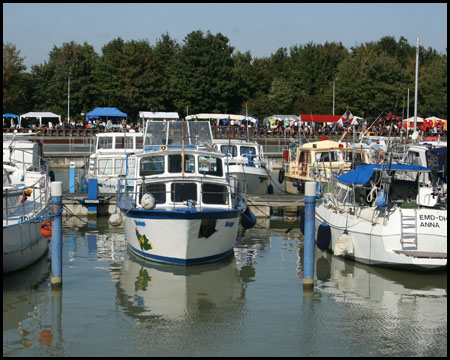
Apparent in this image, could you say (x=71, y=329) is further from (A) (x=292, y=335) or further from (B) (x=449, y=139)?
(B) (x=449, y=139)

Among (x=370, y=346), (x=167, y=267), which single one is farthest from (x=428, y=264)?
(x=167, y=267)

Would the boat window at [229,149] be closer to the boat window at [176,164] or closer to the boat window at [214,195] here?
the boat window at [176,164]

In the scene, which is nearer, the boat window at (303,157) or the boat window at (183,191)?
the boat window at (183,191)

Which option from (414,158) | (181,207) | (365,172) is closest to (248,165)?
(414,158)

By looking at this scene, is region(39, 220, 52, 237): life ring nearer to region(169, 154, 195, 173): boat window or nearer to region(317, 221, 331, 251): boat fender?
region(169, 154, 195, 173): boat window

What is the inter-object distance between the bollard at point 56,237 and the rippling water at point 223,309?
516 mm

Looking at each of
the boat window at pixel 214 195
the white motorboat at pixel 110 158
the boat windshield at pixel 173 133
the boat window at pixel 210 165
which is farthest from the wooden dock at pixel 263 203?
the boat window at pixel 214 195

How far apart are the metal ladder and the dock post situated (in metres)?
13.6

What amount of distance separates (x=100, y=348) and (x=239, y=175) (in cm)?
1888

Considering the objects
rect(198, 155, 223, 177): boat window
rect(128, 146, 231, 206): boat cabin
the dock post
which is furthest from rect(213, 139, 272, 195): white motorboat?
rect(128, 146, 231, 206): boat cabin

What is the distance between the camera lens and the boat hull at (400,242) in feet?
59.4

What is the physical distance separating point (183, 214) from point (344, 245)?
481 cm

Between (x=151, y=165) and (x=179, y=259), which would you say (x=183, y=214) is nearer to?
(x=179, y=259)

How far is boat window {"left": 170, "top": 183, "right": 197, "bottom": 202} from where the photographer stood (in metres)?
20.0
